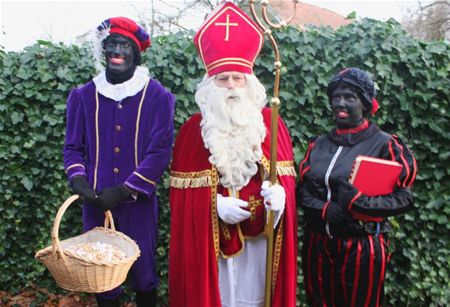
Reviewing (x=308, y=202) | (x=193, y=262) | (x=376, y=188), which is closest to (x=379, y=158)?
(x=376, y=188)

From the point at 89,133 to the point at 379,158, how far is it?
168 centimetres

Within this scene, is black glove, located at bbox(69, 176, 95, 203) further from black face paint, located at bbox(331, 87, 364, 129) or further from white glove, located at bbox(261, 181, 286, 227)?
black face paint, located at bbox(331, 87, 364, 129)

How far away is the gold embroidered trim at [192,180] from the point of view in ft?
8.77

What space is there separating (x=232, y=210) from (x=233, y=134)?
0.43 metres

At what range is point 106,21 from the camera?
2871mm

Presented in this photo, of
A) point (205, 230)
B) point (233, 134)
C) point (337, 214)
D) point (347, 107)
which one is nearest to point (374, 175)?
point (337, 214)

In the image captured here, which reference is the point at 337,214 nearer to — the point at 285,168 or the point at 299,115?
the point at 285,168

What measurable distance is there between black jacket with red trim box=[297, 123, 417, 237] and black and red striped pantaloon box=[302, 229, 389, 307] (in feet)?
0.19

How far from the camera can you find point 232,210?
2.56m

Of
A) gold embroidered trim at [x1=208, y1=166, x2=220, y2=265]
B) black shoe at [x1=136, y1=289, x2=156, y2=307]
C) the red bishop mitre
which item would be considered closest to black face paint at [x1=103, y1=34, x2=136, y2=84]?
the red bishop mitre

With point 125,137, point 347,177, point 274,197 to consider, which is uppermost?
point 125,137

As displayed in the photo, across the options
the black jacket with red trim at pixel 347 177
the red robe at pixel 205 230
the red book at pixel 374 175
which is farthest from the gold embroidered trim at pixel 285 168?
the red book at pixel 374 175

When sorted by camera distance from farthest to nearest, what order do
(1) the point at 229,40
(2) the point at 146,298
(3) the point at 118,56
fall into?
1. (2) the point at 146,298
2. (3) the point at 118,56
3. (1) the point at 229,40

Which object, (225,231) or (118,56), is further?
(118,56)
